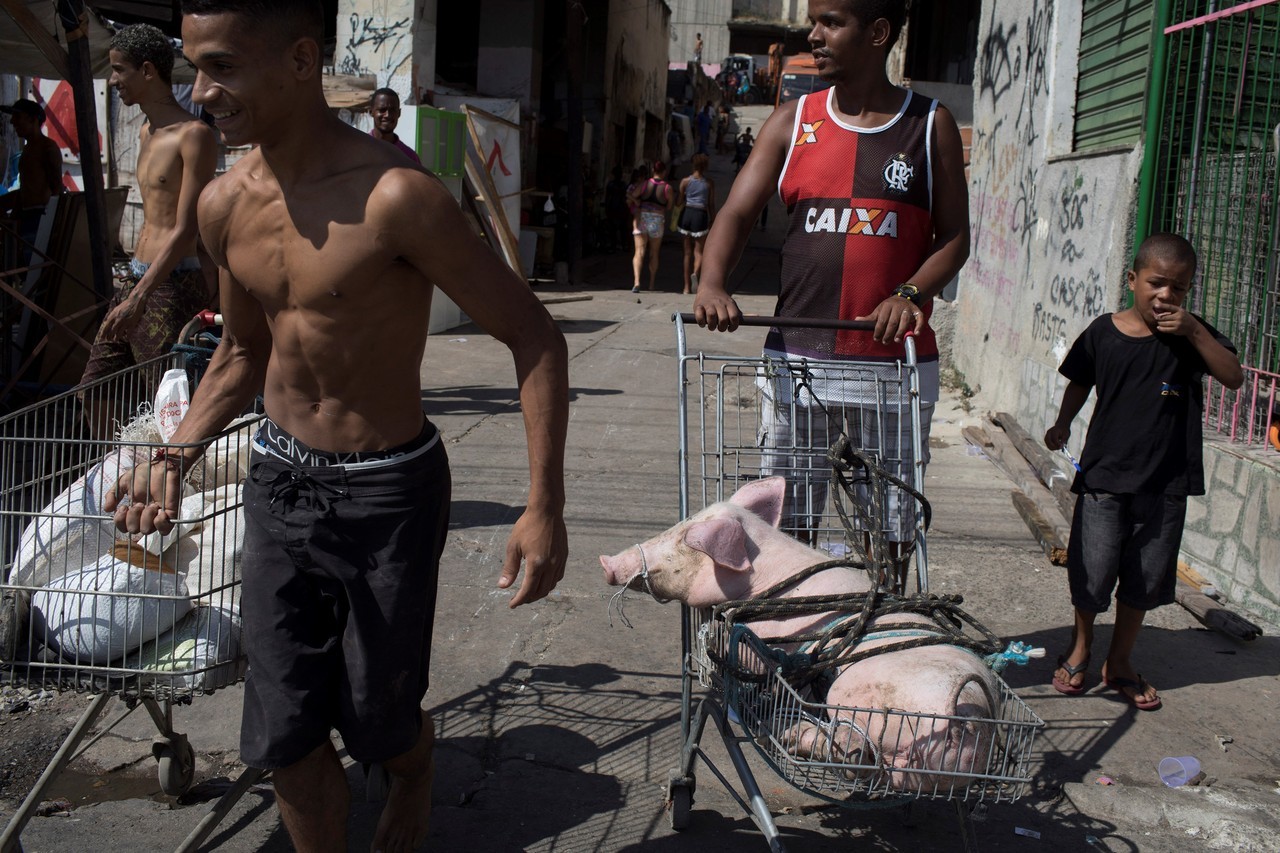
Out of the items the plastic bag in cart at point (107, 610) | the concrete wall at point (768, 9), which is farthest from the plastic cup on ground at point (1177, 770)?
the concrete wall at point (768, 9)

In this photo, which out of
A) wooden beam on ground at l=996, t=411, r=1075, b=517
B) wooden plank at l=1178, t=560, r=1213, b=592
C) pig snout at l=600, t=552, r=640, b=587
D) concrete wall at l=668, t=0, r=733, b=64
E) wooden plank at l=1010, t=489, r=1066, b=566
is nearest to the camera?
pig snout at l=600, t=552, r=640, b=587

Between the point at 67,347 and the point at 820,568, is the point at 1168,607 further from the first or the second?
the point at 67,347

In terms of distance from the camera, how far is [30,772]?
355cm

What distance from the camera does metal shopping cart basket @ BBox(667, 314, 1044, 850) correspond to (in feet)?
8.06

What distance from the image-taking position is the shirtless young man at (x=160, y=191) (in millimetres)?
4918

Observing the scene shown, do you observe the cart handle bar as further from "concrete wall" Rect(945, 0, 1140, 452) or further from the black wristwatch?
"concrete wall" Rect(945, 0, 1140, 452)

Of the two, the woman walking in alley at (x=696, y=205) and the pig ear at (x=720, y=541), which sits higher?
the woman walking in alley at (x=696, y=205)

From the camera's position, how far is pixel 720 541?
9.60ft

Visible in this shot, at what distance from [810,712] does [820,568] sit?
425 mm

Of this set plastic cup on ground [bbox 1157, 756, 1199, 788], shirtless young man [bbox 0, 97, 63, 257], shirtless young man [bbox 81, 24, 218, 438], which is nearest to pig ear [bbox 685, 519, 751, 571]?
plastic cup on ground [bbox 1157, 756, 1199, 788]

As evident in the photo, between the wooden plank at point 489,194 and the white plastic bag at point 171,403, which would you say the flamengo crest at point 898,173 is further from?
the wooden plank at point 489,194

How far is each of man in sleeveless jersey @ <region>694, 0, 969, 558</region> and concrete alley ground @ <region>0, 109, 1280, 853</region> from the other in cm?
97

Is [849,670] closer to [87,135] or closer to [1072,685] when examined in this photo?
[1072,685]

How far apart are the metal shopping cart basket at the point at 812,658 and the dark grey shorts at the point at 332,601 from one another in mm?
776
